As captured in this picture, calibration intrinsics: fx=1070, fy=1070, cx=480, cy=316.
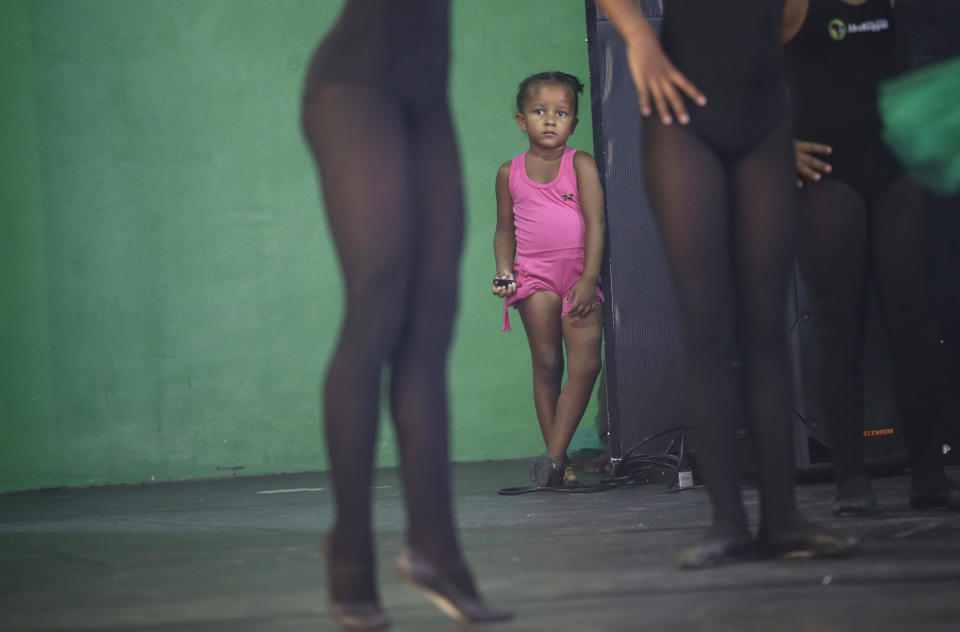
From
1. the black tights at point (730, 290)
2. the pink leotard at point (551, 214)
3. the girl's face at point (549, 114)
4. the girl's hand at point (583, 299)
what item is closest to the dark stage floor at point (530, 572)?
the black tights at point (730, 290)

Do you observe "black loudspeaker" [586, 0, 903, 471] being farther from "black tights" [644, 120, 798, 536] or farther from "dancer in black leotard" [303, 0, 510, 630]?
"dancer in black leotard" [303, 0, 510, 630]

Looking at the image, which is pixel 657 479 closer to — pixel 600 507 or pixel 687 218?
pixel 600 507

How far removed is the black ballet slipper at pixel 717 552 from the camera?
1757 mm

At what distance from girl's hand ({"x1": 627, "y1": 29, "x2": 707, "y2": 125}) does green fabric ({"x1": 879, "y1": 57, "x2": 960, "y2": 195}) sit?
0.33 metres

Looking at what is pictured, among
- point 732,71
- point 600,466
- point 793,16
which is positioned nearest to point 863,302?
point 793,16

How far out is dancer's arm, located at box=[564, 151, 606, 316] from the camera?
12.7 feet

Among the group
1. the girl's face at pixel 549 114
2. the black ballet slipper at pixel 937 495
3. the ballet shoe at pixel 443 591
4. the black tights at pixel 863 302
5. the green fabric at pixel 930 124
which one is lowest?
the black ballet slipper at pixel 937 495

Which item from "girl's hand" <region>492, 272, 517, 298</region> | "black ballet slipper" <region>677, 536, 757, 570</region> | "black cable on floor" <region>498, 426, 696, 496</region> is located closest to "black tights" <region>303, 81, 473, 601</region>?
"black ballet slipper" <region>677, 536, 757, 570</region>

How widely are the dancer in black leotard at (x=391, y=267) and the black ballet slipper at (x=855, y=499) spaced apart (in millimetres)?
1270

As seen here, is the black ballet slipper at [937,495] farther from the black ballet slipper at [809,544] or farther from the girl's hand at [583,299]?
the girl's hand at [583,299]

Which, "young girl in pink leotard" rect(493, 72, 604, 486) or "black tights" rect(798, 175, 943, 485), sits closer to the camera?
"black tights" rect(798, 175, 943, 485)

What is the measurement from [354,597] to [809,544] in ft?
2.72

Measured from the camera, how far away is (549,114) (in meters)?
4.06

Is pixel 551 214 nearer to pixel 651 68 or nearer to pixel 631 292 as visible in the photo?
pixel 631 292
